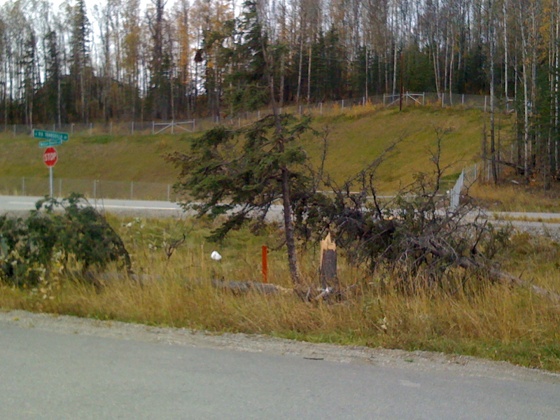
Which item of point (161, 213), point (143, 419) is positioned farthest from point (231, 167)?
point (161, 213)

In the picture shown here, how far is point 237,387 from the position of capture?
5582mm

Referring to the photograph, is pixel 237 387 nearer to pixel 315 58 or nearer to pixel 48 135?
pixel 48 135

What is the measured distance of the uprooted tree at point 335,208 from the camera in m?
8.63

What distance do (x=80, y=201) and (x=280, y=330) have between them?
4504mm

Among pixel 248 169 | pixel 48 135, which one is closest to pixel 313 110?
pixel 48 135

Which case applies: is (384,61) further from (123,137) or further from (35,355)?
(35,355)

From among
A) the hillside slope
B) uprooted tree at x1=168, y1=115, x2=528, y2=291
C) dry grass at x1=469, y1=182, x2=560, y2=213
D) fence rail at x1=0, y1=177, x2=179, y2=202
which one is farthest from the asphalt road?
the hillside slope

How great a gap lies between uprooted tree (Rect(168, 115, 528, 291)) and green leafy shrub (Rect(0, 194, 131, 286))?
55.1 inches

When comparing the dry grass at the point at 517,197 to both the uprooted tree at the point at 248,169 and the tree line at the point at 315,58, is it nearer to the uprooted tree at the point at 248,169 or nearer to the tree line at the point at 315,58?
the tree line at the point at 315,58

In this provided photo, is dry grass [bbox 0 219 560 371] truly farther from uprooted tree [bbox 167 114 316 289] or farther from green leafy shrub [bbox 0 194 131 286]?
uprooted tree [bbox 167 114 316 289]

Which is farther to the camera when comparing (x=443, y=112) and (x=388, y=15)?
(x=388, y=15)

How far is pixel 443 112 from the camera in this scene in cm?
5334

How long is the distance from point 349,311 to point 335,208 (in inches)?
87.7

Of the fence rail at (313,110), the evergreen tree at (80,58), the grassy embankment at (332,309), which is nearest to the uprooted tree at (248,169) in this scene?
the grassy embankment at (332,309)
